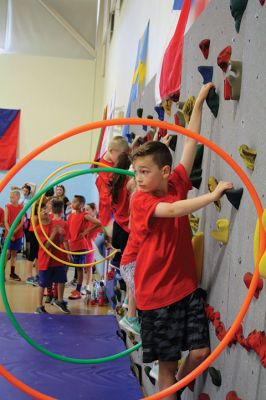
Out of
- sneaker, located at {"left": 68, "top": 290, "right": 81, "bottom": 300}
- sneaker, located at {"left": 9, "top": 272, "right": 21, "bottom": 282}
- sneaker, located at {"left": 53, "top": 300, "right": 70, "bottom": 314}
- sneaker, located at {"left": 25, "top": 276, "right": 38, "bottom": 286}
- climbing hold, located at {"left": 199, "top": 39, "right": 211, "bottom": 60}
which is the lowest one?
sneaker, located at {"left": 9, "top": 272, "right": 21, "bottom": 282}

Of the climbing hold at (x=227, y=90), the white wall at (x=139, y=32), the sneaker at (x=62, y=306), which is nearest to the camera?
the climbing hold at (x=227, y=90)

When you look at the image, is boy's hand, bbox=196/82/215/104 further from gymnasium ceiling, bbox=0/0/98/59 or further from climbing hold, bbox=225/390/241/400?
gymnasium ceiling, bbox=0/0/98/59

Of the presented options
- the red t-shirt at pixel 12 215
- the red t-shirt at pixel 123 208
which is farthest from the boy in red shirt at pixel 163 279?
the red t-shirt at pixel 12 215

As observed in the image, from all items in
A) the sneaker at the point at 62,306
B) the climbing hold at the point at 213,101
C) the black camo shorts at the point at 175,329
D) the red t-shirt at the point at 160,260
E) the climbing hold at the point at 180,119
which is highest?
the climbing hold at the point at 213,101

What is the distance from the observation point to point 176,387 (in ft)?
5.87

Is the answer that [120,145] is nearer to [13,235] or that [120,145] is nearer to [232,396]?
[232,396]

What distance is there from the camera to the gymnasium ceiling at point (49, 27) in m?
11.9

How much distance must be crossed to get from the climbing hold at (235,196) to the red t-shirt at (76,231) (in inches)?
205

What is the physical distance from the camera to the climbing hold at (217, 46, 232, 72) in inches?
77.9

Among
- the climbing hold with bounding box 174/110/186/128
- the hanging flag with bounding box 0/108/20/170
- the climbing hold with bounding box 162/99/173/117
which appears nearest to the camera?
the climbing hold with bounding box 174/110/186/128

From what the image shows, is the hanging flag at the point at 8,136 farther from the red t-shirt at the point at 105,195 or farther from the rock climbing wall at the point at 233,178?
the rock climbing wall at the point at 233,178

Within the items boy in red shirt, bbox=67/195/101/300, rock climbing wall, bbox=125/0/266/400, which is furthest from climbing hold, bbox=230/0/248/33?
boy in red shirt, bbox=67/195/101/300

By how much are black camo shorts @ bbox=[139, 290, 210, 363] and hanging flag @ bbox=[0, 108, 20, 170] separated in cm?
1034

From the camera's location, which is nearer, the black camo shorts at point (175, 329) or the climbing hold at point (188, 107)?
the black camo shorts at point (175, 329)
